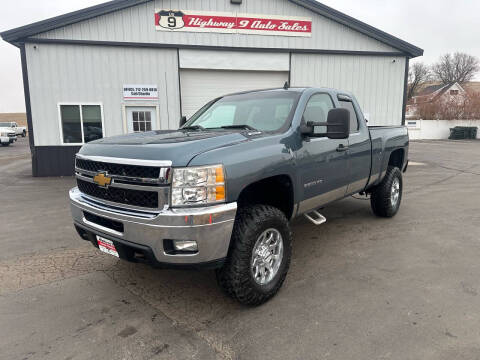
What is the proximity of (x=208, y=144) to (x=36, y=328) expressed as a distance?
2019mm

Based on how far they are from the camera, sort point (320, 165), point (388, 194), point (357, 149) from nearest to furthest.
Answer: point (320, 165)
point (357, 149)
point (388, 194)

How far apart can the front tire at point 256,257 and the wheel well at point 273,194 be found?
22 centimetres

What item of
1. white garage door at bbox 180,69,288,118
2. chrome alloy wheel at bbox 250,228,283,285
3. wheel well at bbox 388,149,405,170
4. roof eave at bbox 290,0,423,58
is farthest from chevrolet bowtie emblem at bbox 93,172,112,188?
roof eave at bbox 290,0,423,58

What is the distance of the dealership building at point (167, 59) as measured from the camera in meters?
10.8

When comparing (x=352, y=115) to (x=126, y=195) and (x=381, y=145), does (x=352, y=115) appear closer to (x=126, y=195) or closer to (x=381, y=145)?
(x=381, y=145)

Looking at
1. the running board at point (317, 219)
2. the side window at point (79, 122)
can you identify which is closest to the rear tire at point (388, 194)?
the running board at point (317, 219)

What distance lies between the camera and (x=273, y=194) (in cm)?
348

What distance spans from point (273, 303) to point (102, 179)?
1.84m

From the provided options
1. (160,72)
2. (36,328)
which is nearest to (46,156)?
(160,72)

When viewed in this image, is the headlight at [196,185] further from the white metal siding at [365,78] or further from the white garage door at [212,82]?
the white metal siding at [365,78]

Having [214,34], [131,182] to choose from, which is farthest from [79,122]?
[131,182]

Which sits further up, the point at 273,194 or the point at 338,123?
Answer: the point at 338,123

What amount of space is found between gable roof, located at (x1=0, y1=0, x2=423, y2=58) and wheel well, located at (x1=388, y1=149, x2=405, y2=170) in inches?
334

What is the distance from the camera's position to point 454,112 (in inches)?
1302
